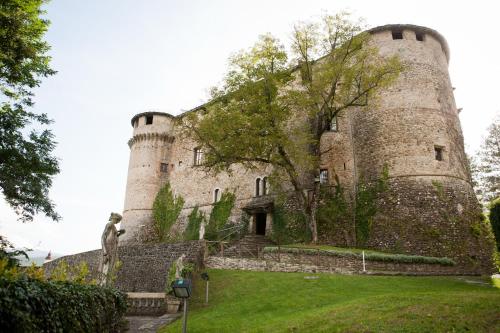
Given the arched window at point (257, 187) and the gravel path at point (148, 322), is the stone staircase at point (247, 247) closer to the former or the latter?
the arched window at point (257, 187)

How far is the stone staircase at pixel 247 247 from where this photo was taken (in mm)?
19656

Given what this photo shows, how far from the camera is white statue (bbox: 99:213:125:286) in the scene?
1040 centimetres

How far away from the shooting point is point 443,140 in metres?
23.2

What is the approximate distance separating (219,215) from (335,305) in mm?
20333

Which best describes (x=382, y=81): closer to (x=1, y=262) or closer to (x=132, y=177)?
(x=1, y=262)

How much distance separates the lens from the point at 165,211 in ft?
109

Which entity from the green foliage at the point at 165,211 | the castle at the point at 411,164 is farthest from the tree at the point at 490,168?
the green foliage at the point at 165,211

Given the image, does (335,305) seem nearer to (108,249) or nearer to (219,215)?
(108,249)

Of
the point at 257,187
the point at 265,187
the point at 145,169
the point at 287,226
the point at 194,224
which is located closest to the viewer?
the point at 287,226

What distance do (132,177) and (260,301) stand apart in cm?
2564

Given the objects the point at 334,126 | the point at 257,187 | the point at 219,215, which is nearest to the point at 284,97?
the point at 334,126

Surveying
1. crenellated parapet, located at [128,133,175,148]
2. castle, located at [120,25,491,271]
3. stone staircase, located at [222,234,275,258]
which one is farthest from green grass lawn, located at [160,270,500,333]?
crenellated parapet, located at [128,133,175,148]

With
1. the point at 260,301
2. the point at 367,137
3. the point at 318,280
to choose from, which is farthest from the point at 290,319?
the point at 367,137

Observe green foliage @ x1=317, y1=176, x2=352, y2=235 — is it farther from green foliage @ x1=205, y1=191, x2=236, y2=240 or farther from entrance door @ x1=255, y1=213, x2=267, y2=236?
green foliage @ x1=205, y1=191, x2=236, y2=240
